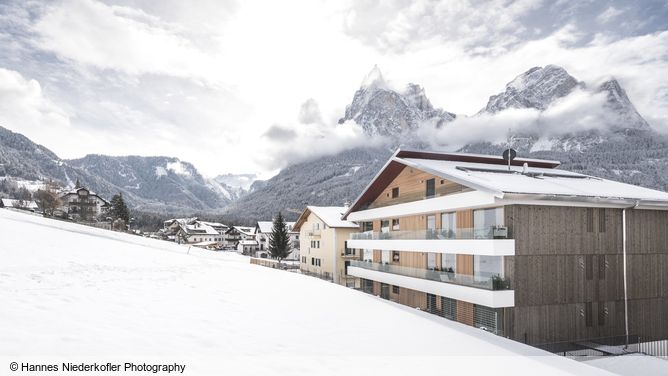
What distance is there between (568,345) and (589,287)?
3.17 meters

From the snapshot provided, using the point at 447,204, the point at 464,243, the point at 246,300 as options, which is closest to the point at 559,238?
the point at 464,243

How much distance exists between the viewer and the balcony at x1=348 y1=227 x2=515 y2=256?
735 inches

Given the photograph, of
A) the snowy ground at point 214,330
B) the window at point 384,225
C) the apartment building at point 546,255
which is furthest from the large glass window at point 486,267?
the window at point 384,225

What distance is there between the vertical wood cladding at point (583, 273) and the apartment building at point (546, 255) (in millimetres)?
51

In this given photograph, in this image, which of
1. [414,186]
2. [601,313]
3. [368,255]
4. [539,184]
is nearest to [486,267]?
[539,184]

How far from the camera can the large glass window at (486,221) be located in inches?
764

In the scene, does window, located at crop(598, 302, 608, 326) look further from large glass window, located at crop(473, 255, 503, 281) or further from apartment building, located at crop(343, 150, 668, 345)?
large glass window, located at crop(473, 255, 503, 281)

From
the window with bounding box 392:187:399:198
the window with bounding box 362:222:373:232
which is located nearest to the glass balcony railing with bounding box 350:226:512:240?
the window with bounding box 392:187:399:198

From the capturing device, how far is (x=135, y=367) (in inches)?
252

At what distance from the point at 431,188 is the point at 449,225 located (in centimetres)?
269

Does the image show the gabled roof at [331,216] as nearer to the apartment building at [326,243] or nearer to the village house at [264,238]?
the apartment building at [326,243]

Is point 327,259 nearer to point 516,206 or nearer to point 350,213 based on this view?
point 350,213

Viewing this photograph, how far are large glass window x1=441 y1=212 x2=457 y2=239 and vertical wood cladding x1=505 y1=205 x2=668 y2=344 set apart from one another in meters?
4.08

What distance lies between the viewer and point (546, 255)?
1908 centimetres
